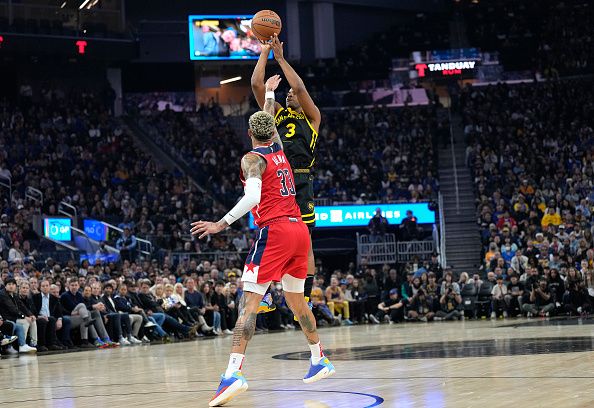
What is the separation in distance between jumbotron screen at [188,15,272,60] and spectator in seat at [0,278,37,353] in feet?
80.1

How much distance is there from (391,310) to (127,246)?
7457 millimetres

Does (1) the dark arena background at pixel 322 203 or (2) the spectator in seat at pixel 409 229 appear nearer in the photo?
(1) the dark arena background at pixel 322 203

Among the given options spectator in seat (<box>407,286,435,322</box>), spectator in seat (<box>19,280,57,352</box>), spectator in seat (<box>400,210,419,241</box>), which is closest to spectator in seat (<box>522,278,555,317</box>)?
spectator in seat (<box>407,286,435,322</box>)

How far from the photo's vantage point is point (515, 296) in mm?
23953

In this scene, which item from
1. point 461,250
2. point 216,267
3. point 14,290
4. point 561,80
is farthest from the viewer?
point 561,80

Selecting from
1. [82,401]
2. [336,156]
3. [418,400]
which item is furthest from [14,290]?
[336,156]

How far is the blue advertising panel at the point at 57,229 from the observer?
27578 millimetres

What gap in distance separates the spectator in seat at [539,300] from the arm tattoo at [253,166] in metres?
16.7

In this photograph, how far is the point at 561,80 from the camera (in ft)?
132

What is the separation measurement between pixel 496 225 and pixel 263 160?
22976mm

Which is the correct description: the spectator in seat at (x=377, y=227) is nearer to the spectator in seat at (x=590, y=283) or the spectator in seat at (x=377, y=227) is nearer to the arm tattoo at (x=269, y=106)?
the spectator in seat at (x=590, y=283)

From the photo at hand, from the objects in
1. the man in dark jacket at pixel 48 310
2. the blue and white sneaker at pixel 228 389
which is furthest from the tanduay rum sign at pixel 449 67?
the blue and white sneaker at pixel 228 389

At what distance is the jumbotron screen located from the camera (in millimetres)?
40156

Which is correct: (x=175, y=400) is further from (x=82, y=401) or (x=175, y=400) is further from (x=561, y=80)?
(x=561, y=80)
